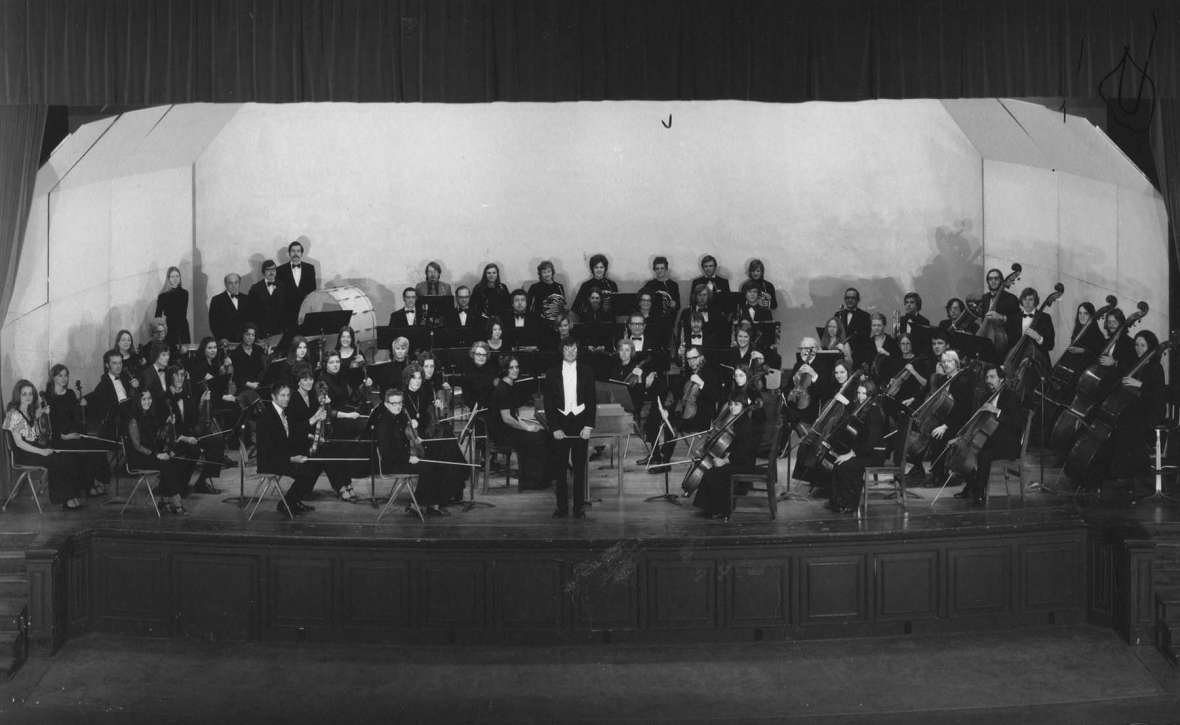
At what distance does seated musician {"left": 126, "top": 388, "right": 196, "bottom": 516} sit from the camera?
9703mm

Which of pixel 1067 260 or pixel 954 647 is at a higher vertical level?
pixel 1067 260

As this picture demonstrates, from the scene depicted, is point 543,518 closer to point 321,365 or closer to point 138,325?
point 321,365

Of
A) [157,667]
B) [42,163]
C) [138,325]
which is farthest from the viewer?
[138,325]

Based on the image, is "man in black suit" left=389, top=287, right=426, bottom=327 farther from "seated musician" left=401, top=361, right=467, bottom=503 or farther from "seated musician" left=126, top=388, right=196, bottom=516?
"seated musician" left=126, top=388, right=196, bottom=516

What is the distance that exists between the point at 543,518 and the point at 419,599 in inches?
42.6

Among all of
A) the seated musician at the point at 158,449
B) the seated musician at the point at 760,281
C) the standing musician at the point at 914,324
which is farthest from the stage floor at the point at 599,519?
the seated musician at the point at 760,281

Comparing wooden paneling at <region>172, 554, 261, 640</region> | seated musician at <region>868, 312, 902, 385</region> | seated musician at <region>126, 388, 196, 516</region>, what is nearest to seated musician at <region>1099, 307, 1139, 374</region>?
seated musician at <region>868, 312, 902, 385</region>

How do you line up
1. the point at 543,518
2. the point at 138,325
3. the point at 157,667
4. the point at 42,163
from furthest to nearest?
the point at 138,325, the point at 42,163, the point at 543,518, the point at 157,667

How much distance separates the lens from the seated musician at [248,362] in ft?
37.1

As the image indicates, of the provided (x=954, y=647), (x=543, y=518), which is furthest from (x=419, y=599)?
(x=954, y=647)

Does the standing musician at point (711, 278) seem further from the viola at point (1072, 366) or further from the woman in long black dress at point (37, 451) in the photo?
the woman in long black dress at point (37, 451)

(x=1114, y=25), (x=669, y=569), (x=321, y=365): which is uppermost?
(x=1114, y=25)

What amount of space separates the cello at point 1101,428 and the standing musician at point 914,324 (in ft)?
5.42

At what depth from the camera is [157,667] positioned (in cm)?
868
